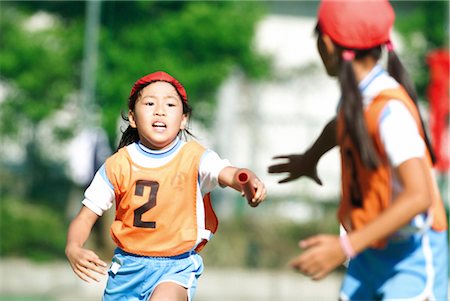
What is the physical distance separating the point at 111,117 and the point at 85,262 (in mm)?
11172

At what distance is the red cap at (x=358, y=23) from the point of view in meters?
3.91

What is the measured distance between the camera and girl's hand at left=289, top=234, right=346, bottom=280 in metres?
3.65

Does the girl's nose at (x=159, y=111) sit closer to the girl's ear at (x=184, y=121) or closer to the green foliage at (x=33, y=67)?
the girl's ear at (x=184, y=121)

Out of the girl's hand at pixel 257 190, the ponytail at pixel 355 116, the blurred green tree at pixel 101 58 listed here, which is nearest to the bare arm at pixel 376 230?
the ponytail at pixel 355 116

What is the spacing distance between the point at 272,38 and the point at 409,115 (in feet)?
57.1

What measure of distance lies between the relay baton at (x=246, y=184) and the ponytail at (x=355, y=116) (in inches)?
27.6

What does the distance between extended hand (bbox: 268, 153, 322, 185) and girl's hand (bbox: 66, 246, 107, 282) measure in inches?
35.4

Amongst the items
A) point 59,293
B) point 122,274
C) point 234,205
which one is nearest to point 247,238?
point 234,205

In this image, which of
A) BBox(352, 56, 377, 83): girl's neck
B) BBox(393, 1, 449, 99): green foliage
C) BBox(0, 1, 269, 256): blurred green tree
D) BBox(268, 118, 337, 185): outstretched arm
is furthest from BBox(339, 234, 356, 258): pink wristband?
BBox(393, 1, 449, 99): green foliage

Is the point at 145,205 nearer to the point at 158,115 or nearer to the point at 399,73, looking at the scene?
the point at 158,115

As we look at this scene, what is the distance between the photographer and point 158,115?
4965mm

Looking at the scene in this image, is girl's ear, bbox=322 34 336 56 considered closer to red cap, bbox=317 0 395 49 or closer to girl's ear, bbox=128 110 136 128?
red cap, bbox=317 0 395 49

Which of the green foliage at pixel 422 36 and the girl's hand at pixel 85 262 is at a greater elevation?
the green foliage at pixel 422 36

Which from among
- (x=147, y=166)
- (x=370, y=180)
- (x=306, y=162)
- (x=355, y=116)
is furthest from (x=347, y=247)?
(x=147, y=166)
